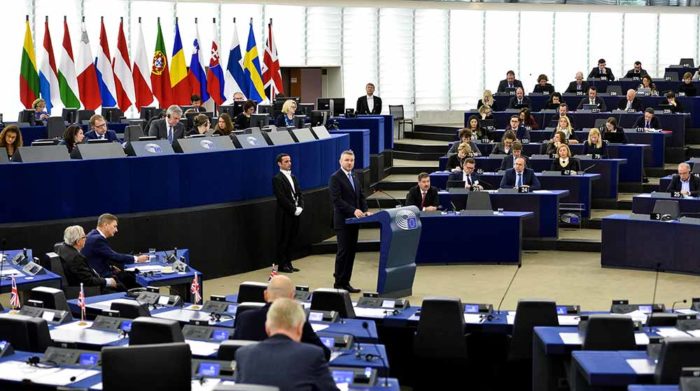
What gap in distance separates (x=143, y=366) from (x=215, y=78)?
1845 cm

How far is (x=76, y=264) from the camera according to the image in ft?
39.7

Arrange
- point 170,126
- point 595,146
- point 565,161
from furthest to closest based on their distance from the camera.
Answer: point 595,146 < point 565,161 < point 170,126

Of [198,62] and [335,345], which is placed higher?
[198,62]

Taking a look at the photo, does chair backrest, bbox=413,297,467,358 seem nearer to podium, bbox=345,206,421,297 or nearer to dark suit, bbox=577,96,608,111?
podium, bbox=345,206,421,297

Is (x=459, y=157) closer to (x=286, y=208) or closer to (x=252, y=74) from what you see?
(x=286, y=208)

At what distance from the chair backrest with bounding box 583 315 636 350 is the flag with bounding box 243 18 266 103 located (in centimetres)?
1718

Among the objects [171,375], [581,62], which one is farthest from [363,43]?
[171,375]

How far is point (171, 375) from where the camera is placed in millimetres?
7156

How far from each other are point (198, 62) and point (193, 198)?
9.00 meters

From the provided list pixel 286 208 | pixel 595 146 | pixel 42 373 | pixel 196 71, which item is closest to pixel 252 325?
pixel 42 373

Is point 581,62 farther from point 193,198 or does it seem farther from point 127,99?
point 193,198

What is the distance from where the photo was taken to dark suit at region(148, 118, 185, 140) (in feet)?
59.3

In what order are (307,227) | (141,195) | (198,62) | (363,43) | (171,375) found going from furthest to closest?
1. (363,43)
2. (198,62)
3. (307,227)
4. (141,195)
5. (171,375)

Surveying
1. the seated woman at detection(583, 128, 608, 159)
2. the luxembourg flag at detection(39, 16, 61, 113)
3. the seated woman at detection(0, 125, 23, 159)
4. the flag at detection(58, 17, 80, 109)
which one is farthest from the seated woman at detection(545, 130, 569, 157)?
the luxembourg flag at detection(39, 16, 61, 113)
